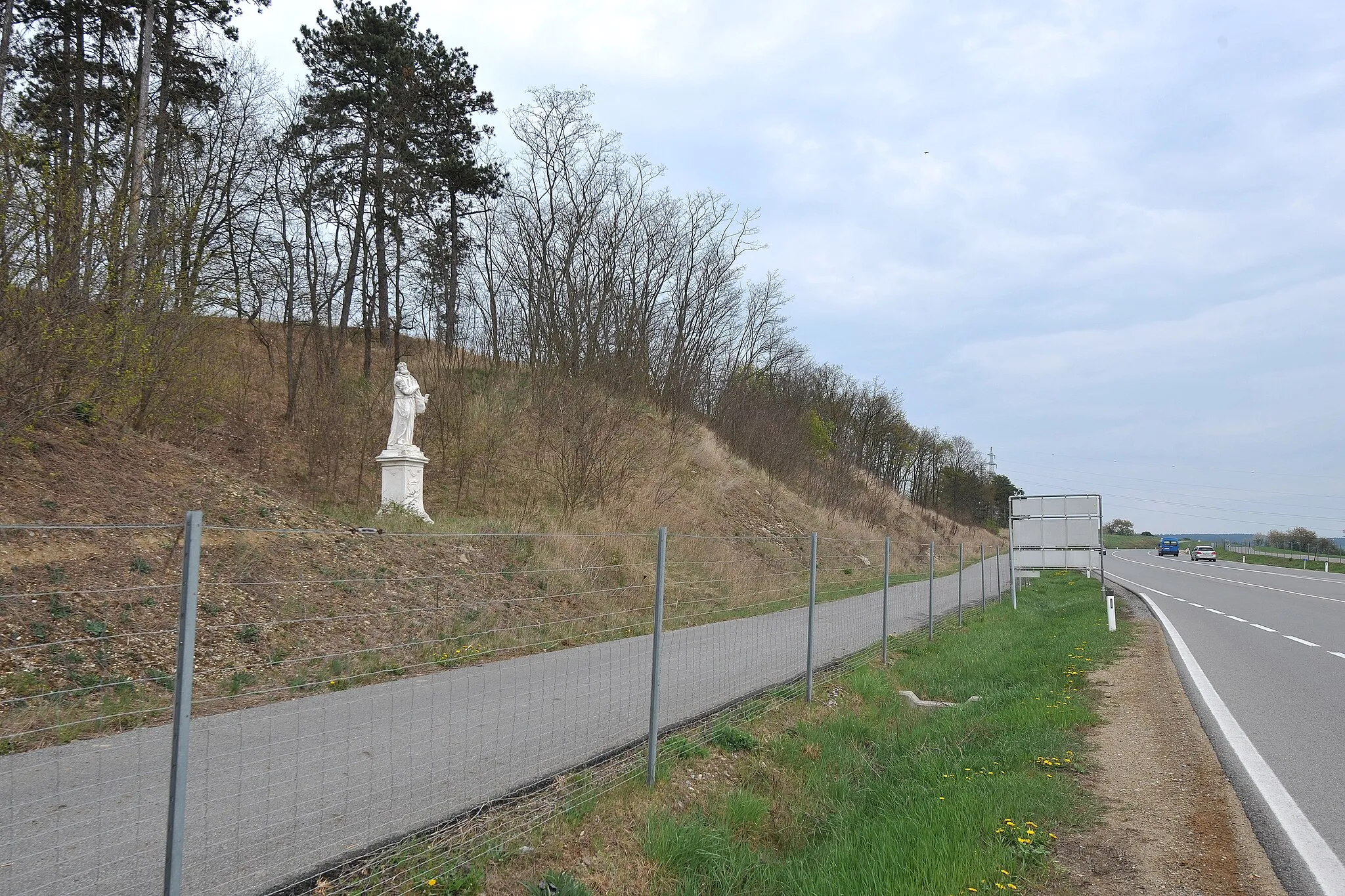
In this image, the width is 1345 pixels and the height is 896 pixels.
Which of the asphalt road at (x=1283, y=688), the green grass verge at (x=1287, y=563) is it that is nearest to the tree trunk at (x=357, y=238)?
the asphalt road at (x=1283, y=688)

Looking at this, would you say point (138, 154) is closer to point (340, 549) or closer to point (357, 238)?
point (340, 549)

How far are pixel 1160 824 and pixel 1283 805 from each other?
1024mm

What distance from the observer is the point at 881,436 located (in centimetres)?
7000

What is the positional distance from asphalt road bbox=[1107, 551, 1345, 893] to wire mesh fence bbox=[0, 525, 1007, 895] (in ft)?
12.6

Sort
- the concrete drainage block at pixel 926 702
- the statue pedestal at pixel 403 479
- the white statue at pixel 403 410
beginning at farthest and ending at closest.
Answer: the white statue at pixel 403 410, the statue pedestal at pixel 403 479, the concrete drainage block at pixel 926 702

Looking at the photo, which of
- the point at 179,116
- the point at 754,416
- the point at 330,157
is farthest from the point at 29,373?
the point at 754,416

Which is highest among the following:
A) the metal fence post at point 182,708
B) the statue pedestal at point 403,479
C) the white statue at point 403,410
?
the white statue at point 403,410

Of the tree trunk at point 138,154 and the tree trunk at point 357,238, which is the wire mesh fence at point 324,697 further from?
the tree trunk at point 357,238

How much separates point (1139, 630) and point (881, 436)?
54831 millimetres

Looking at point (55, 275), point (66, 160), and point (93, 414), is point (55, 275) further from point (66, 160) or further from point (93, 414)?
point (66, 160)

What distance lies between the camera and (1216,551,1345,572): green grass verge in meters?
44.6

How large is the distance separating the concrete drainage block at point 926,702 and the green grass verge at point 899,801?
0.17 metres

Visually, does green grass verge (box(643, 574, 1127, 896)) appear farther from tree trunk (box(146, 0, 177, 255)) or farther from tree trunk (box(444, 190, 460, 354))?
tree trunk (box(444, 190, 460, 354))

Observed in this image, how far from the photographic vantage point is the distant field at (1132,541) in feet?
451
